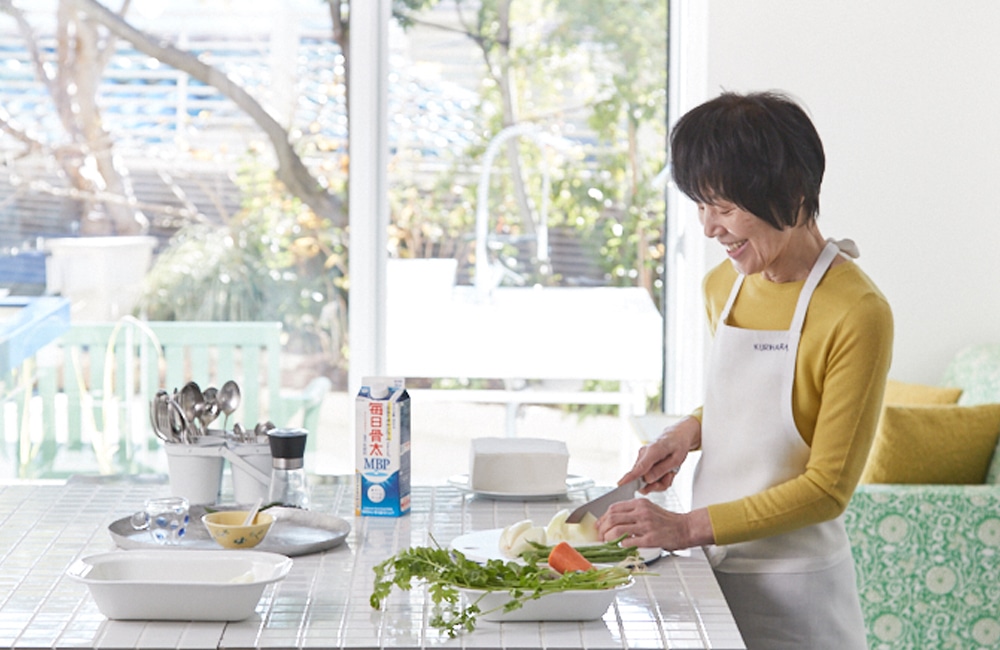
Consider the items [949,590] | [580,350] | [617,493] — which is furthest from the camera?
[580,350]

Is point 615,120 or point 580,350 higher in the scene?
point 615,120

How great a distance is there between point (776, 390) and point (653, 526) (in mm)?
301

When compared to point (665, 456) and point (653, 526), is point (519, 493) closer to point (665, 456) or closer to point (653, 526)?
point (665, 456)

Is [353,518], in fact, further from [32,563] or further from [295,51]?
[295,51]

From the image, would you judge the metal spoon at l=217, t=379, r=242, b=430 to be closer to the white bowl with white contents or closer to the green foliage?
the white bowl with white contents

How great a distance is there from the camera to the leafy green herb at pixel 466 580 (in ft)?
4.72

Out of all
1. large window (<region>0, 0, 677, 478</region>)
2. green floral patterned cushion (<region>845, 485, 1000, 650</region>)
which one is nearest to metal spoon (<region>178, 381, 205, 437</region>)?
green floral patterned cushion (<region>845, 485, 1000, 650</region>)

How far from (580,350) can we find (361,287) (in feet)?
2.48

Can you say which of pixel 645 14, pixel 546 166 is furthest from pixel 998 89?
pixel 546 166

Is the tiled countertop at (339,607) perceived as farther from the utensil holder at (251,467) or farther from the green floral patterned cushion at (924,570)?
the green floral patterned cushion at (924,570)

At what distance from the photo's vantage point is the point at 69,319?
4.27 meters

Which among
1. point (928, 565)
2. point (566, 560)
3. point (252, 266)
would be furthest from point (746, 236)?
point (252, 266)

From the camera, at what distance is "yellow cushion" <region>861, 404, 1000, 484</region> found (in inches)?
134

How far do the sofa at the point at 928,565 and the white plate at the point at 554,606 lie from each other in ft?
6.29
